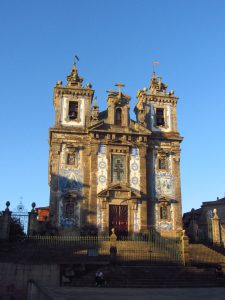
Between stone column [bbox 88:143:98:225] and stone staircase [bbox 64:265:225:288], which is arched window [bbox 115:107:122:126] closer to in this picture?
stone column [bbox 88:143:98:225]

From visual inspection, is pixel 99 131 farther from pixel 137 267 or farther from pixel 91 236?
pixel 137 267

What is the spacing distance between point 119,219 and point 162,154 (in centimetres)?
677

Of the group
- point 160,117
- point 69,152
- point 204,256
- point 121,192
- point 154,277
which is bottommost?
point 154,277

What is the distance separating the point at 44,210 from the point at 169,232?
2721 centimetres

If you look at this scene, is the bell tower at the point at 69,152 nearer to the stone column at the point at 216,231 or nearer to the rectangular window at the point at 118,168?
the rectangular window at the point at 118,168

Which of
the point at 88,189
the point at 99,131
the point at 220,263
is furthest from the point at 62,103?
the point at 220,263

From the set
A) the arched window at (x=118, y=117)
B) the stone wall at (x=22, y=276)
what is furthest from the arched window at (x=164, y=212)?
the stone wall at (x=22, y=276)

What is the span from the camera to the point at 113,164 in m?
31.7

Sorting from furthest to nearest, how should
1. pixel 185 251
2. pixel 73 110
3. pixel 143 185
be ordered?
pixel 73 110, pixel 143 185, pixel 185 251

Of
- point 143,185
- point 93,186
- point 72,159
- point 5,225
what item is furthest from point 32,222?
point 143,185

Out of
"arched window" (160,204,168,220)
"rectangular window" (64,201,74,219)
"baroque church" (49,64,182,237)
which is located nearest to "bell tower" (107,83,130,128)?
"baroque church" (49,64,182,237)

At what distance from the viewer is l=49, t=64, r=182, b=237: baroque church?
3019cm

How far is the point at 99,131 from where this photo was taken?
1254 inches

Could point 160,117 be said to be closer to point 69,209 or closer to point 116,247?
point 69,209
